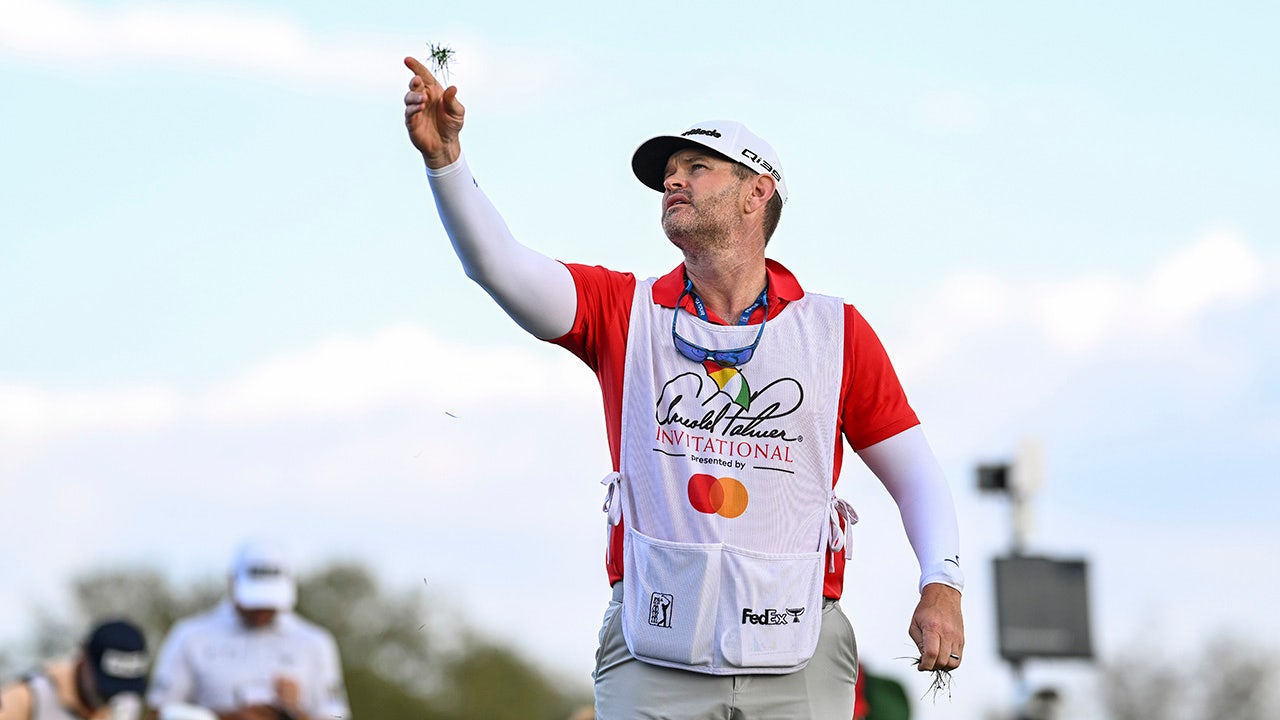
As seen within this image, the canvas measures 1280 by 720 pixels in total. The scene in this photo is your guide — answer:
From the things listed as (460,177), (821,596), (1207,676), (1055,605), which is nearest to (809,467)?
(821,596)

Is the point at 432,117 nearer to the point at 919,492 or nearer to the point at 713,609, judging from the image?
the point at 713,609

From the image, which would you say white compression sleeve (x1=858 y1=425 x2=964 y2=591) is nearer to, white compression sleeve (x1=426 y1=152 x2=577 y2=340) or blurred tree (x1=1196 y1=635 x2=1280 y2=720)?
white compression sleeve (x1=426 y1=152 x2=577 y2=340)

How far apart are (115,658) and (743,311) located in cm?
422

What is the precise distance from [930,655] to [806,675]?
35cm

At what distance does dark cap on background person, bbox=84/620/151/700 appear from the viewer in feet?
25.9

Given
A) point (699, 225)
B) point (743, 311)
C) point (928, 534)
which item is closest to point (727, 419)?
point (743, 311)

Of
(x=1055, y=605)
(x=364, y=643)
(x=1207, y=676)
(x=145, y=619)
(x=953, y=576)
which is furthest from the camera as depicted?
(x=1207, y=676)

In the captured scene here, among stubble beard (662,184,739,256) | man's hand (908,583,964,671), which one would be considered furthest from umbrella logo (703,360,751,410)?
man's hand (908,583,964,671)

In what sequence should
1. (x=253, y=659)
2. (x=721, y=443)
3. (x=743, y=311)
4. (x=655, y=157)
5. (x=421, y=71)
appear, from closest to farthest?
(x=421, y=71) < (x=721, y=443) < (x=743, y=311) < (x=655, y=157) < (x=253, y=659)

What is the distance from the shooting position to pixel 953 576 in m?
4.93

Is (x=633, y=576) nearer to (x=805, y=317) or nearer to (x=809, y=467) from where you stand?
(x=809, y=467)

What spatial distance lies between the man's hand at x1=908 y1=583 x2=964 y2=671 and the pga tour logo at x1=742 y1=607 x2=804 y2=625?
35 cm

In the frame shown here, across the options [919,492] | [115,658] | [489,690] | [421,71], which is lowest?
[489,690]

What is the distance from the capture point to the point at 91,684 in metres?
7.83
